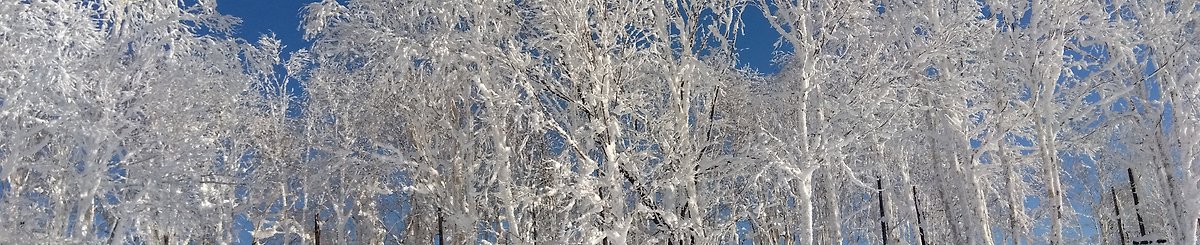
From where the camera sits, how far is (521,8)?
30.9 feet

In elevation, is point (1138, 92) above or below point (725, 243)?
above

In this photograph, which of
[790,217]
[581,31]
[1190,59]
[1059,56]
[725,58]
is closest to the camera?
[581,31]

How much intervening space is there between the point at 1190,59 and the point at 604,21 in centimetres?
711

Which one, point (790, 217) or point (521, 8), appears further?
point (790, 217)

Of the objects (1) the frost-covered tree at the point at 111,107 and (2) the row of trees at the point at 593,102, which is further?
(1) the frost-covered tree at the point at 111,107

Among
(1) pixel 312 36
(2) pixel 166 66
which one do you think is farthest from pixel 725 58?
(2) pixel 166 66

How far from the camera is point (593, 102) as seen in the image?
7500 mm

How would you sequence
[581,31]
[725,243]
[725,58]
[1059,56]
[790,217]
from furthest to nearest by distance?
[790,217], [725,243], [725,58], [1059,56], [581,31]

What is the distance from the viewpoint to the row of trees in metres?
7.94

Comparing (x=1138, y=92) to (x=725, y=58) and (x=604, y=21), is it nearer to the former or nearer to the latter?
(x=725, y=58)

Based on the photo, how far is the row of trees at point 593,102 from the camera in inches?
313

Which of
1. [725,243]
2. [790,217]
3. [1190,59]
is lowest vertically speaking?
[725,243]

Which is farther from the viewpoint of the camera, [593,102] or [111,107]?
[111,107]

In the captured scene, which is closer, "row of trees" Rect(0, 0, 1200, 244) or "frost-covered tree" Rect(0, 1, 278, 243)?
"row of trees" Rect(0, 0, 1200, 244)
